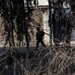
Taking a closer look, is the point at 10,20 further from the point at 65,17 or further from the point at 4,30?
the point at 65,17

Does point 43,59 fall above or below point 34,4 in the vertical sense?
below

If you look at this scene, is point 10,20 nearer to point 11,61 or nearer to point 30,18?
point 30,18

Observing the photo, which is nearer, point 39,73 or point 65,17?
point 39,73

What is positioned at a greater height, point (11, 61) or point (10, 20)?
point (10, 20)

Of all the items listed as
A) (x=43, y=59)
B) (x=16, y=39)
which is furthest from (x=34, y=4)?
(x=43, y=59)

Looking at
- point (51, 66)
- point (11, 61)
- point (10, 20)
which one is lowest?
point (11, 61)

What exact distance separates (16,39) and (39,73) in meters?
2.43

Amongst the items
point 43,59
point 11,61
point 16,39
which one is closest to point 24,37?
point 16,39

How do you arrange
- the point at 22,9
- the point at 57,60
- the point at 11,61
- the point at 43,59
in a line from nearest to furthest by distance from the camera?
the point at 57,60, the point at 43,59, the point at 22,9, the point at 11,61

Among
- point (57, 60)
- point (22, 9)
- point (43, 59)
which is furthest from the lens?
point (22, 9)

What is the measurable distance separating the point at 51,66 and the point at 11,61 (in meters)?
2.65

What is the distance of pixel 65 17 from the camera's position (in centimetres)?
823

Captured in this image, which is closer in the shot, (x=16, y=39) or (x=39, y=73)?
(x=39, y=73)

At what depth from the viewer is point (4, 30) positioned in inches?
335
